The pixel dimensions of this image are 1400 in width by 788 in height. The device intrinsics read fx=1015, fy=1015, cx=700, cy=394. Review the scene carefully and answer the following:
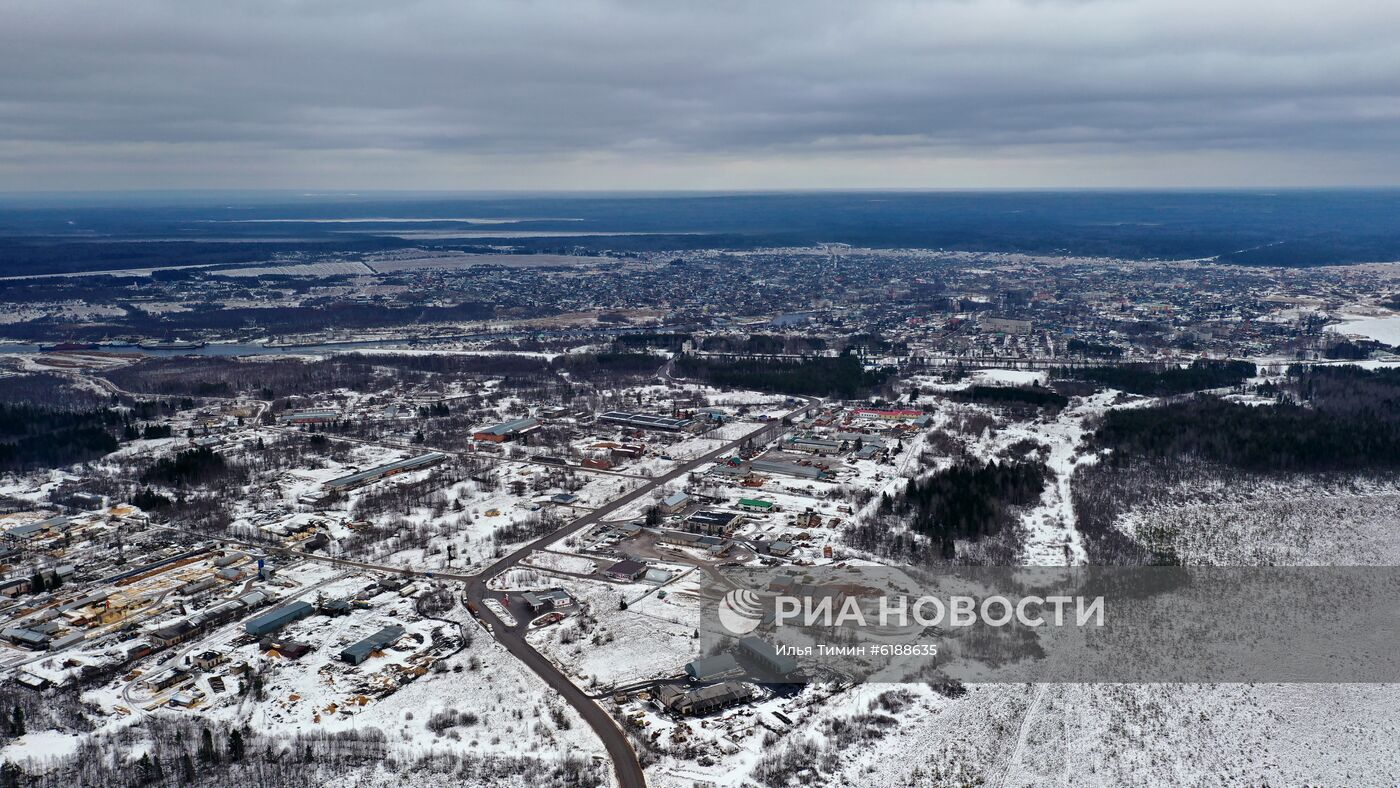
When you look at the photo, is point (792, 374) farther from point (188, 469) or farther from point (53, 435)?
point (53, 435)

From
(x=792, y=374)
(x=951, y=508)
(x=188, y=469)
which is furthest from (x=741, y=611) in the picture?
(x=792, y=374)

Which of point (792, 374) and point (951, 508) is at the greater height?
point (792, 374)

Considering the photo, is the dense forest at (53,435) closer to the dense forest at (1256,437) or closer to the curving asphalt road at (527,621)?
the curving asphalt road at (527,621)

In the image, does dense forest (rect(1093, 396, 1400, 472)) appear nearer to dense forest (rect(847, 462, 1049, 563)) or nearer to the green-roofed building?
dense forest (rect(847, 462, 1049, 563))

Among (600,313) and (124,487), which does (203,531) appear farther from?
(600,313)

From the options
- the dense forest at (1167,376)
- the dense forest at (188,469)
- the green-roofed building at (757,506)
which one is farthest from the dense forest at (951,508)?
the dense forest at (188,469)

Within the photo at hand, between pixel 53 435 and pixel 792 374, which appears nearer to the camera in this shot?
pixel 53 435
